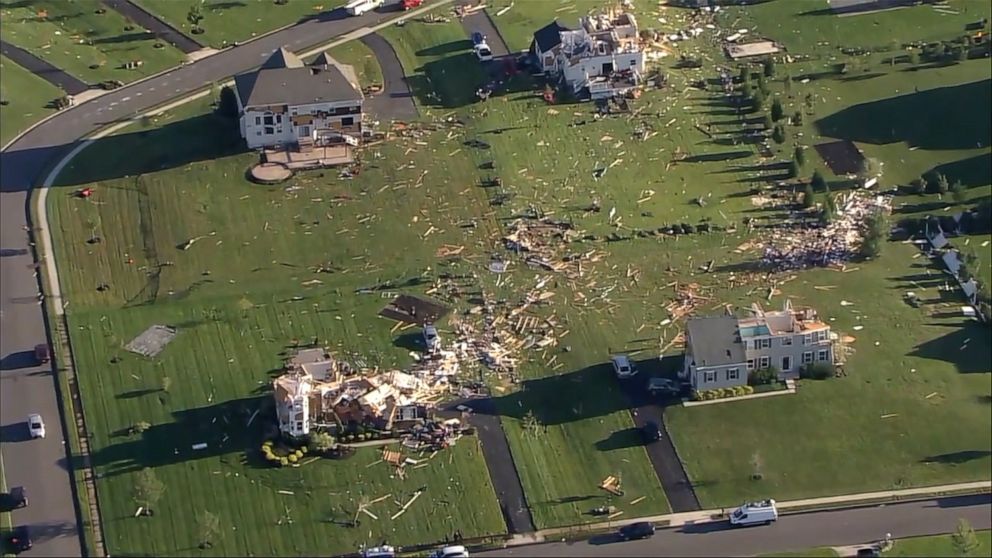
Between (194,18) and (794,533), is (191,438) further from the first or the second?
(194,18)

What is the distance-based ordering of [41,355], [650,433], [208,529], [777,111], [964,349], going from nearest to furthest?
[208,529] < [650,433] < [964,349] < [41,355] < [777,111]

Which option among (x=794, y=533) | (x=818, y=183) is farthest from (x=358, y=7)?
(x=794, y=533)

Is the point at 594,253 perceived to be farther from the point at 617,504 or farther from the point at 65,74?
the point at 65,74

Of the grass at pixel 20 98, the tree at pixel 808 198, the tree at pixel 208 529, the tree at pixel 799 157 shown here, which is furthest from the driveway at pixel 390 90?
the tree at pixel 208 529

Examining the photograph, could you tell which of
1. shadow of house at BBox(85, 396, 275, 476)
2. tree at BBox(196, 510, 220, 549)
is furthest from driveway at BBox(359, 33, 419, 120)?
tree at BBox(196, 510, 220, 549)

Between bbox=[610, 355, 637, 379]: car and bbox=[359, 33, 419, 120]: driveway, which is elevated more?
bbox=[359, 33, 419, 120]: driveway

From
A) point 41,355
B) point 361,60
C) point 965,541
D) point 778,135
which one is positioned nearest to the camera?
point 965,541

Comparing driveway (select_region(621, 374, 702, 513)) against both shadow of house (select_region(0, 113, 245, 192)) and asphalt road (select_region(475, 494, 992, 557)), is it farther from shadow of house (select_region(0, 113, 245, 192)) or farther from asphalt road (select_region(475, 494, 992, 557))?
shadow of house (select_region(0, 113, 245, 192))
